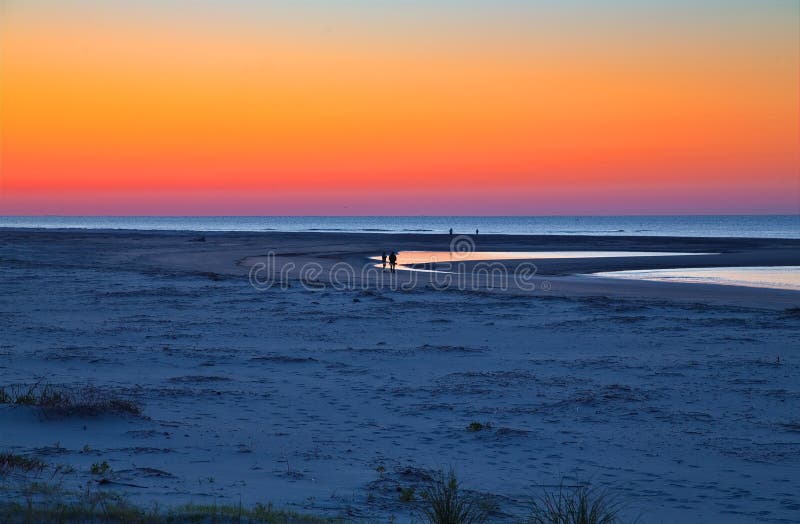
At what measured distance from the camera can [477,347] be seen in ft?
55.9

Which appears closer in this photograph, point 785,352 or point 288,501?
point 288,501

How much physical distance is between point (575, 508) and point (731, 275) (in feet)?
113

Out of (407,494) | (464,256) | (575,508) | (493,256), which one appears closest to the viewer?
(575,508)

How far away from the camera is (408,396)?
1238 cm

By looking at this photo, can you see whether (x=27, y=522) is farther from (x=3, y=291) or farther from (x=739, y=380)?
(x=3, y=291)

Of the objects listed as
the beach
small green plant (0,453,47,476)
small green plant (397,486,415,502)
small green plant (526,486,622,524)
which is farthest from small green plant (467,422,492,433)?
small green plant (0,453,47,476)

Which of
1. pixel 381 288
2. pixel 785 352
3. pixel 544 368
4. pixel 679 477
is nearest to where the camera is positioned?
pixel 679 477

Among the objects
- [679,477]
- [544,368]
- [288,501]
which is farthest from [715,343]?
[288,501]

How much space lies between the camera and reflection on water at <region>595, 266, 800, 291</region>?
3359cm

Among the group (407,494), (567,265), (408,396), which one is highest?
(567,265)

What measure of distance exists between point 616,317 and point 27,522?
17.7 metres

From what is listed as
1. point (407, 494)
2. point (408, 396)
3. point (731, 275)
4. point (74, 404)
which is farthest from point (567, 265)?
point (407, 494)

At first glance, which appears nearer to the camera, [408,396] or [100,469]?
[100,469]

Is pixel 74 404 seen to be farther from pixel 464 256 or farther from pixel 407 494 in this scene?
pixel 464 256
